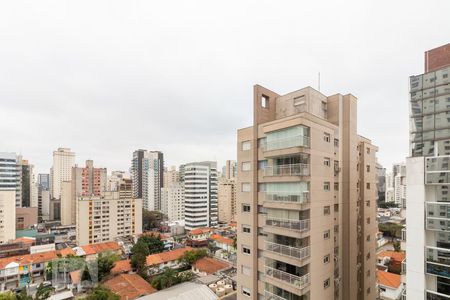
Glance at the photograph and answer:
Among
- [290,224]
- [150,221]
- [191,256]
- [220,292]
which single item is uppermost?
[290,224]

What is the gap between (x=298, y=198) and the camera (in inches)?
550

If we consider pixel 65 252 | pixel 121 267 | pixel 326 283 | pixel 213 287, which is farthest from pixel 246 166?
pixel 65 252

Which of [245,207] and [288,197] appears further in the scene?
[245,207]

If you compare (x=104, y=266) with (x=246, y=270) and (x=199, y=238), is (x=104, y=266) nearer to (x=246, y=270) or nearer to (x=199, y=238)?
(x=246, y=270)

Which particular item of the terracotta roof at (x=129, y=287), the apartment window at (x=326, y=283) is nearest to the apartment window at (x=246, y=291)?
the apartment window at (x=326, y=283)

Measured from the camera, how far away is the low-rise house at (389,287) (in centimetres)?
2650

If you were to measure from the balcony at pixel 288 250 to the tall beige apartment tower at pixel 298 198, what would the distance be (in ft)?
0.19

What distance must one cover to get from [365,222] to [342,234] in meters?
5.20

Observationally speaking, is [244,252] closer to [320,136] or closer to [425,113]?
[320,136]

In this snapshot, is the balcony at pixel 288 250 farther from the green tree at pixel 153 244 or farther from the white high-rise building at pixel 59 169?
the white high-rise building at pixel 59 169

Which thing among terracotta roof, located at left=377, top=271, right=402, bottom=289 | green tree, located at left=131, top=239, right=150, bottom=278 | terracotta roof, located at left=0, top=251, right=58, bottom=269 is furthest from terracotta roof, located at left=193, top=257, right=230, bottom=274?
terracotta roof, located at left=0, top=251, right=58, bottom=269

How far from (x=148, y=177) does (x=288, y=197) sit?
333 ft

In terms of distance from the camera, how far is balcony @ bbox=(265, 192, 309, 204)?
13883 millimetres

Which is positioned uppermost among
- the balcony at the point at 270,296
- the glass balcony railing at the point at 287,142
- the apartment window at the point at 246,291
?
the glass balcony railing at the point at 287,142
